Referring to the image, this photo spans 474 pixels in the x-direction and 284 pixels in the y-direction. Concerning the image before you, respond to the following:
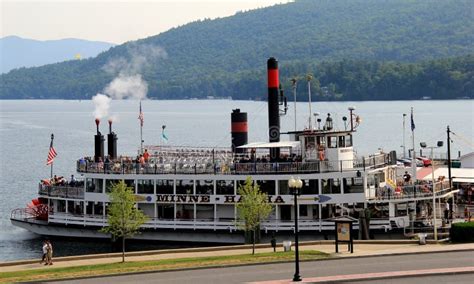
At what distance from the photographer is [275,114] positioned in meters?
59.4

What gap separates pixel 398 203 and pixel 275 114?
36.2ft

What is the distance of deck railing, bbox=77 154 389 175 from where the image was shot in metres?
52.6

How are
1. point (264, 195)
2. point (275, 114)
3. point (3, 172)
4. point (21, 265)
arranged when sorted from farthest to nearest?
1. point (3, 172)
2. point (275, 114)
3. point (264, 195)
4. point (21, 265)

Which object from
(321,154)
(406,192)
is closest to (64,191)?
(321,154)

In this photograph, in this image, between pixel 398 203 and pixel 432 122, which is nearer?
pixel 398 203

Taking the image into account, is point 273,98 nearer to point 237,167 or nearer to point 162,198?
point 237,167

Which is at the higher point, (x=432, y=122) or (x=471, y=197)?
(x=432, y=122)

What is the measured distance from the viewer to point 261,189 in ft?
175

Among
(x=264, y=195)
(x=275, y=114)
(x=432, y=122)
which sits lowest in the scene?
(x=264, y=195)

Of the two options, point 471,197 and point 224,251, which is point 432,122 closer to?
point 471,197

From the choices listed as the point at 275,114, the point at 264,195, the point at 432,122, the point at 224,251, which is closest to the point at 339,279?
the point at 224,251

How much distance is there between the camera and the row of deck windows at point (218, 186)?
52219 mm

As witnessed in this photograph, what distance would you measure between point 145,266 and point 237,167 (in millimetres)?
15335

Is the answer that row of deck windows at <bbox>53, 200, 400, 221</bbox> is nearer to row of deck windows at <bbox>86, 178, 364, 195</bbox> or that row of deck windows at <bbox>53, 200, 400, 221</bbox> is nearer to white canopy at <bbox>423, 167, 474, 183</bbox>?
row of deck windows at <bbox>86, 178, 364, 195</bbox>
